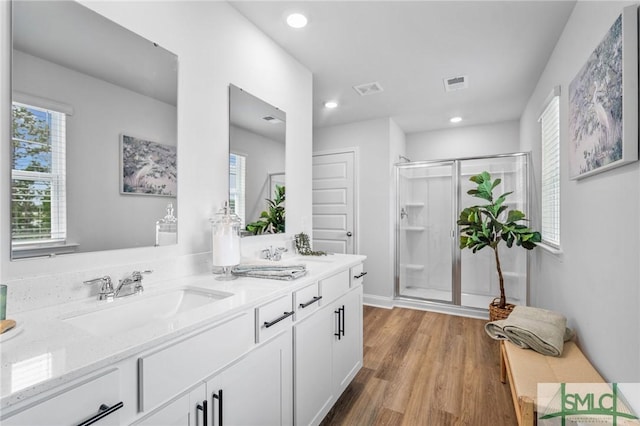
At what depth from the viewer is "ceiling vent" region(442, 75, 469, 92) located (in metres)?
2.97

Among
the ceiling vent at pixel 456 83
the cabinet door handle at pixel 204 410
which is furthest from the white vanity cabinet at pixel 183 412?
the ceiling vent at pixel 456 83

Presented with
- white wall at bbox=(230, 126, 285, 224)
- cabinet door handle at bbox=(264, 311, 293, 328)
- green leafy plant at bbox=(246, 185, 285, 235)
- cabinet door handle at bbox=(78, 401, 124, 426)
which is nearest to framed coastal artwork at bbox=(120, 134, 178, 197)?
white wall at bbox=(230, 126, 285, 224)

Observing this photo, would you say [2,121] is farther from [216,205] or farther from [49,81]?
[216,205]

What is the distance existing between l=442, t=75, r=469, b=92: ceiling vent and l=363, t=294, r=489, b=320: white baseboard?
2609 mm

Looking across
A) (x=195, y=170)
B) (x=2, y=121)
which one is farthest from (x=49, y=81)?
(x=195, y=170)

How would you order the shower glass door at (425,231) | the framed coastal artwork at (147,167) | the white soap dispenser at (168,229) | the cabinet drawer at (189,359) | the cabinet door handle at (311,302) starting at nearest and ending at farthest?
the cabinet drawer at (189,359), the framed coastal artwork at (147,167), the white soap dispenser at (168,229), the cabinet door handle at (311,302), the shower glass door at (425,231)

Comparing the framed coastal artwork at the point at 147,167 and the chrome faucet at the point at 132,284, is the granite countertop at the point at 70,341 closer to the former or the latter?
the chrome faucet at the point at 132,284

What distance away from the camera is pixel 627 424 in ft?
3.76

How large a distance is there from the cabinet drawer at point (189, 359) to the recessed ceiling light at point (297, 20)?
1880 millimetres

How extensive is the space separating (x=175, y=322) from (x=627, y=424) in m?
1.68

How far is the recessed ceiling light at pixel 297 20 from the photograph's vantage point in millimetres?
2012

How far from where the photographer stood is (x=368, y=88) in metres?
3.19

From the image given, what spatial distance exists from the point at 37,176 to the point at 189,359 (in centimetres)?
84

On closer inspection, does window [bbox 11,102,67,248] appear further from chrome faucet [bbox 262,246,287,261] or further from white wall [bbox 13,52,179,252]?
chrome faucet [bbox 262,246,287,261]
